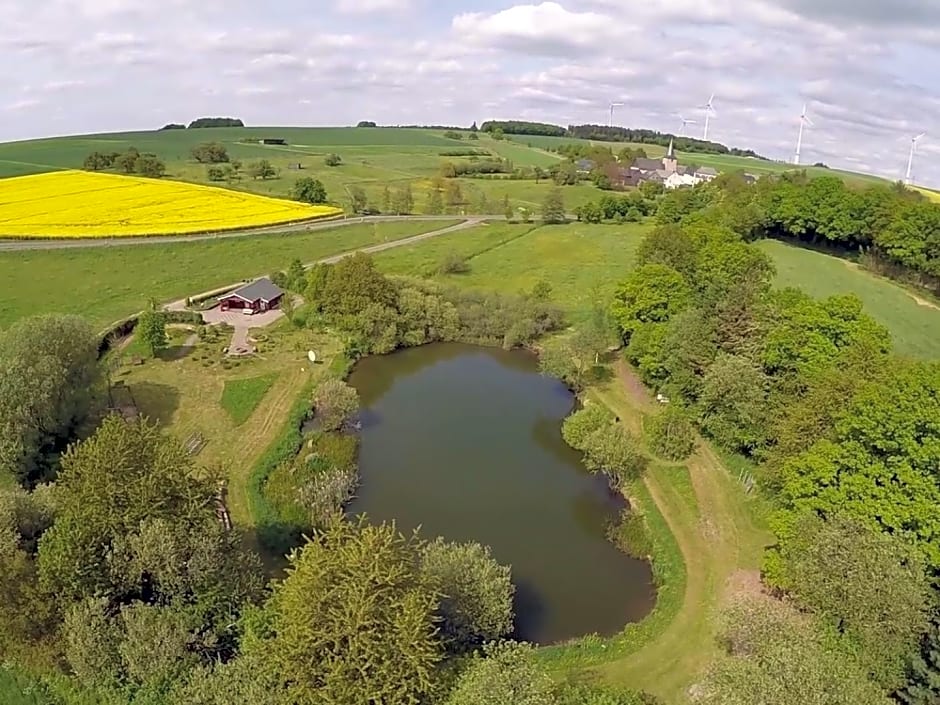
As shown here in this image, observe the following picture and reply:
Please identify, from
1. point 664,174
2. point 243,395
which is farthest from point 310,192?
point 664,174

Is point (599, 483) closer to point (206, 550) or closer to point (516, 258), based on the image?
point (206, 550)

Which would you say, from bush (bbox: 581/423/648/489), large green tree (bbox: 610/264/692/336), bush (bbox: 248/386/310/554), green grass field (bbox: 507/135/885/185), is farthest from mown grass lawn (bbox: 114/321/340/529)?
green grass field (bbox: 507/135/885/185)

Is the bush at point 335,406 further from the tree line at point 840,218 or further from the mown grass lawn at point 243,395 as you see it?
the tree line at point 840,218

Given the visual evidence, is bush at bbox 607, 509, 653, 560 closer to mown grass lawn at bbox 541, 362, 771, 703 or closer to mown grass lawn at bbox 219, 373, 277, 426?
mown grass lawn at bbox 541, 362, 771, 703

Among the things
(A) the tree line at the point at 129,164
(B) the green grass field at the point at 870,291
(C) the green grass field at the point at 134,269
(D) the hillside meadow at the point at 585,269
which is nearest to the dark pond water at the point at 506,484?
(D) the hillside meadow at the point at 585,269

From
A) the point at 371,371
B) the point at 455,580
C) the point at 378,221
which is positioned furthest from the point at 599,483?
the point at 378,221

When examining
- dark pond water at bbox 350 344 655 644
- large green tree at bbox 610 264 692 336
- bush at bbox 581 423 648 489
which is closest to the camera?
dark pond water at bbox 350 344 655 644

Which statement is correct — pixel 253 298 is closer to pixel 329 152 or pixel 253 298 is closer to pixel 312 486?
pixel 312 486
